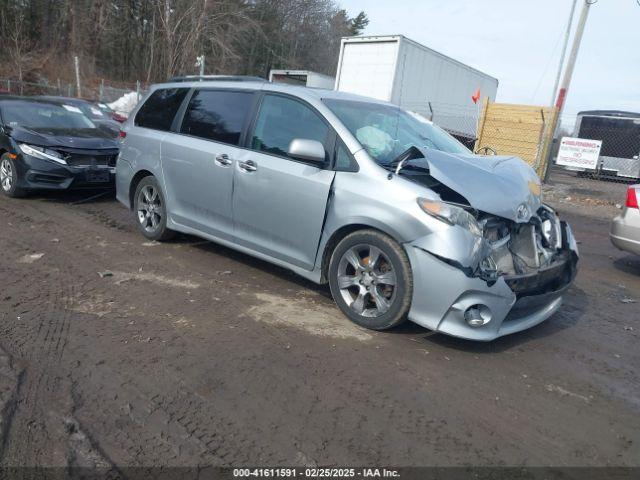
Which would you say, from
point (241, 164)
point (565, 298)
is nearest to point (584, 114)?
point (565, 298)

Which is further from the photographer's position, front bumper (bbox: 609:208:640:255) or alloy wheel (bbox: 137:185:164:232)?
front bumper (bbox: 609:208:640:255)

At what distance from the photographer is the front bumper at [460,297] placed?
3.62m

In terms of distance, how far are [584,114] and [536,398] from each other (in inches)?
948

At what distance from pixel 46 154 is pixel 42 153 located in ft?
0.18

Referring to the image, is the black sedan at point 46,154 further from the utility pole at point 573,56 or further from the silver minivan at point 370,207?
the utility pole at point 573,56

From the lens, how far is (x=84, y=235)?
20.8 feet

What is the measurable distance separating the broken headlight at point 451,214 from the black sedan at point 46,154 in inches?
235

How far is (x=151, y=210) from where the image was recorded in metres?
6.11

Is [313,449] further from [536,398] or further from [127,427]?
[536,398]

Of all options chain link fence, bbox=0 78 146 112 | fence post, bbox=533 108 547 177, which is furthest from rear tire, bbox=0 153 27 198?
chain link fence, bbox=0 78 146 112

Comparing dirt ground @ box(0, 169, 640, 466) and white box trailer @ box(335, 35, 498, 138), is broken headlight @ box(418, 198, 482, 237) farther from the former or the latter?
white box trailer @ box(335, 35, 498, 138)

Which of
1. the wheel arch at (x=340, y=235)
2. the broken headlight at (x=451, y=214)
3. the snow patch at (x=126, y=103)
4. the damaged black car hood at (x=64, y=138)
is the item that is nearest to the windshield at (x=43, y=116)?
the damaged black car hood at (x=64, y=138)

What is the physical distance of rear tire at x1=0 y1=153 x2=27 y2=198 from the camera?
7.74 meters

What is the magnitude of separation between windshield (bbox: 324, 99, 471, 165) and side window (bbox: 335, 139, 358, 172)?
6.5 inches
